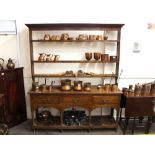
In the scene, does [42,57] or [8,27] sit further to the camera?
[8,27]

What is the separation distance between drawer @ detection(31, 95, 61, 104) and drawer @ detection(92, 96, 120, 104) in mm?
641

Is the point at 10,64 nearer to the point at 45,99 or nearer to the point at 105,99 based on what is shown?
the point at 45,99

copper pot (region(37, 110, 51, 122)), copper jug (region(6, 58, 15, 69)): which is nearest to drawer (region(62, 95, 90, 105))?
copper pot (region(37, 110, 51, 122))

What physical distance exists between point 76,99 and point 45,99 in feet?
1.79

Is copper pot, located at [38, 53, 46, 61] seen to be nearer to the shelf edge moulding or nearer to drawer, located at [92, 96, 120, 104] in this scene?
the shelf edge moulding

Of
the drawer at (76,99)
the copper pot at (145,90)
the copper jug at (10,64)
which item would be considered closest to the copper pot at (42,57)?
the copper jug at (10,64)

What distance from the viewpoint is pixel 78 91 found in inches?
141

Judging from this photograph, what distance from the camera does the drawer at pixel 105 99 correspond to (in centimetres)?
354

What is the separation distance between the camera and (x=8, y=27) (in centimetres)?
381
